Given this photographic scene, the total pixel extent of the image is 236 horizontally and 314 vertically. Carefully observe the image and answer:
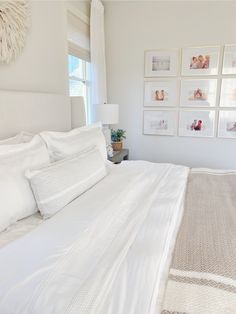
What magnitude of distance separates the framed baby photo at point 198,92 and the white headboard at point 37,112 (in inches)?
59.7

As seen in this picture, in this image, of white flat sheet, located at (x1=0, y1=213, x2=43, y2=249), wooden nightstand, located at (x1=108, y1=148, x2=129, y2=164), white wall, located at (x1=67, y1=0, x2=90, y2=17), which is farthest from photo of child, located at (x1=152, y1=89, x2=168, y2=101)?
white flat sheet, located at (x1=0, y1=213, x2=43, y2=249)

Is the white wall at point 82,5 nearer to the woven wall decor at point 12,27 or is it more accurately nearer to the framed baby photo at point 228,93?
the woven wall decor at point 12,27

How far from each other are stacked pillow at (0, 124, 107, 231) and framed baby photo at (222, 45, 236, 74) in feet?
7.43

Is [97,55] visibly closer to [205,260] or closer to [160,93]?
[160,93]

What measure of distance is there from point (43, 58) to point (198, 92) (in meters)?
1.98

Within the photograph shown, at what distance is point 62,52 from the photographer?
2.47 m

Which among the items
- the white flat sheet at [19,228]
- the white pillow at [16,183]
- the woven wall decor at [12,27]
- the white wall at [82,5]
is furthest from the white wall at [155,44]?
the white flat sheet at [19,228]

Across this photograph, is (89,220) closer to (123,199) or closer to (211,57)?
(123,199)

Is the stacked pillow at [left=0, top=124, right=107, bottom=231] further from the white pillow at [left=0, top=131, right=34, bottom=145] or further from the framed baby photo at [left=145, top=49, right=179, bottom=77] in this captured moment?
the framed baby photo at [left=145, top=49, right=179, bottom=77]

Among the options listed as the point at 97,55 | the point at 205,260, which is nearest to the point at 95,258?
the point at 205,260

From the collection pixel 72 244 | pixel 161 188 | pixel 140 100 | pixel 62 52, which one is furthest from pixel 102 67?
pixel 72 244

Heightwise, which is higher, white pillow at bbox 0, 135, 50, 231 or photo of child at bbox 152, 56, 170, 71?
photo of child at bbox 152, 56, 170, 71

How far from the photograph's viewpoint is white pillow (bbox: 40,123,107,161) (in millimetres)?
1645

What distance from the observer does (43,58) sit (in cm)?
220
